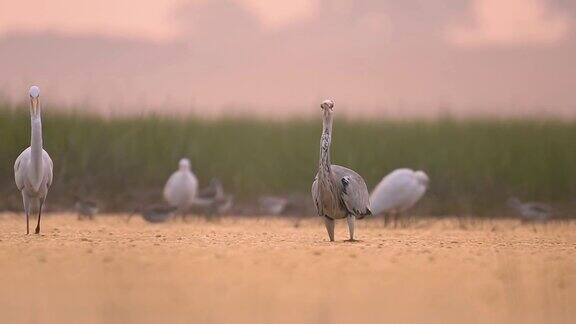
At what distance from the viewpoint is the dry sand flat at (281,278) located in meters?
5.82

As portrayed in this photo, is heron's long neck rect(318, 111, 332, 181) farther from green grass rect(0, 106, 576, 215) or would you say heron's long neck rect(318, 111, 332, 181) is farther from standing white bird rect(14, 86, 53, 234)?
green grass rect(0, 106, 576, 215)

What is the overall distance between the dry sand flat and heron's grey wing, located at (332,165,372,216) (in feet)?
1.08

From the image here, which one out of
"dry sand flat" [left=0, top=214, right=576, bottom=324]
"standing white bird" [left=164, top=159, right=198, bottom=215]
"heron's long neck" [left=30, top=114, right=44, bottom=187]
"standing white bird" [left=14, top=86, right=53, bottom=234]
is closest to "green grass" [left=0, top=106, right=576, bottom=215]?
"standing white bird" [left=164, top=159, right=198, bottom=215]

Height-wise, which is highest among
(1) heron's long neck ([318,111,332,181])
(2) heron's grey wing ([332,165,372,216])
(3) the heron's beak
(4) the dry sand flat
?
(3) the heron's beak

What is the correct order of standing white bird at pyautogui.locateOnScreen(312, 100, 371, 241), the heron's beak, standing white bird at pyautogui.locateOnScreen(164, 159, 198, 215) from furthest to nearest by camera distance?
1. standing white bird at pyautogui.locateOnScreen(164, 159, 198, 215)
2. the heron's beak
3. standing white bird at pyautogui.locateOnScreen(312, 100, 371, 241)

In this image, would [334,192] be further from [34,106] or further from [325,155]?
[34,106]

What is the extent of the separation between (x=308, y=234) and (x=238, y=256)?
3329 mm

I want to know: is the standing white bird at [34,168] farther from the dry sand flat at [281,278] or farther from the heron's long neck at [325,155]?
the heron's long neck at [325,155]

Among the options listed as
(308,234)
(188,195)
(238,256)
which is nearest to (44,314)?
(238,256)

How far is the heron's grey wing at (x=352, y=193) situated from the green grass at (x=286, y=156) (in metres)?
7.25

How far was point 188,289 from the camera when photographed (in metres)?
6.60

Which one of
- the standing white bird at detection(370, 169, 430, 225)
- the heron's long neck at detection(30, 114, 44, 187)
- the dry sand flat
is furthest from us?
the standing white bird at detection(370, 169, 430, 225)

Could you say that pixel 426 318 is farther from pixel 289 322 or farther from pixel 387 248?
pixel 387 248

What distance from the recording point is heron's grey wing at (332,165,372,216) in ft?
32.3
